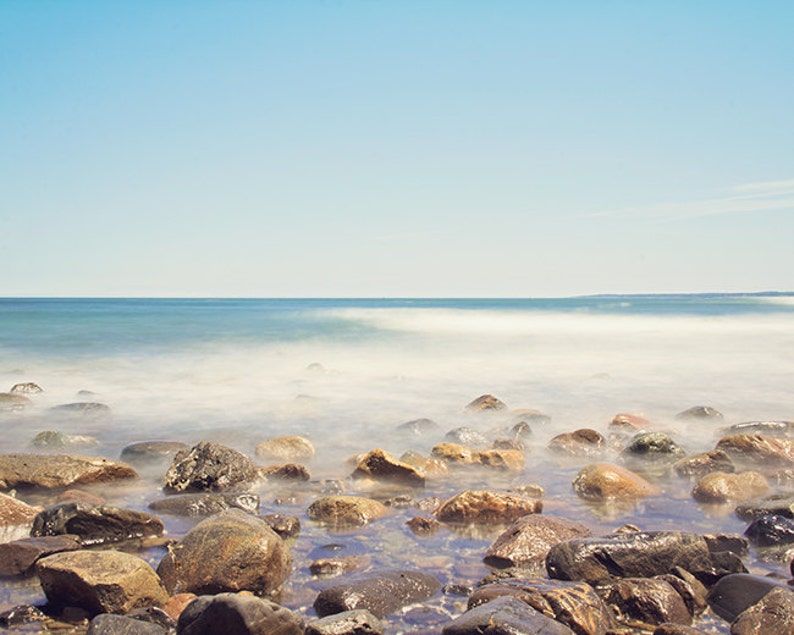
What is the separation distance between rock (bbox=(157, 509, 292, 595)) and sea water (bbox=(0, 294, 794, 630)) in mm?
253

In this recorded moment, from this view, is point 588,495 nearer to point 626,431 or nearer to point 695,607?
point 695,607

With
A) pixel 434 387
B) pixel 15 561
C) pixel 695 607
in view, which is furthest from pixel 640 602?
pixel 434 387

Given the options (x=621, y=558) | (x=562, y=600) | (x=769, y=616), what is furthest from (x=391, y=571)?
(x=769, y=616)

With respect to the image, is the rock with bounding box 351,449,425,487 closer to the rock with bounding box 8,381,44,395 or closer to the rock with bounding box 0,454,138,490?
the rock with bounding box 0,454,138,490

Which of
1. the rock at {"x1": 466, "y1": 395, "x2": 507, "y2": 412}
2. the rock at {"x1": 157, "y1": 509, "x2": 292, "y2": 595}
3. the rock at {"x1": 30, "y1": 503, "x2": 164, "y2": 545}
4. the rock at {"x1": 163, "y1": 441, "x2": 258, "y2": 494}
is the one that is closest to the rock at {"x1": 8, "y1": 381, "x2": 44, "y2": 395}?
the rock at {"x1": 163, "y1": 441, "x2": 258, "y2": 494}

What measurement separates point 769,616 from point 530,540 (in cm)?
183

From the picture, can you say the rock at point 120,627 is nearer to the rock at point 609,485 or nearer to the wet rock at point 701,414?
the rock at point 609,485

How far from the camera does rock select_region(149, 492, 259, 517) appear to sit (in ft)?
21.7

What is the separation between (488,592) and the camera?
4398 millimetres

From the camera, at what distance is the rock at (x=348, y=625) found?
389 centimetres

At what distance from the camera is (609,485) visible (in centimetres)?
743

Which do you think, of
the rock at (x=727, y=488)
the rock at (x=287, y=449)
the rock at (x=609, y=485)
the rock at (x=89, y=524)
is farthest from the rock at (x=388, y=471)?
Answer: the rock at (x=727, y=488)

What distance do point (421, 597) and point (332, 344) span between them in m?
28.2

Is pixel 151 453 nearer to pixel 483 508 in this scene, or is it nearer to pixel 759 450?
pixel 483 508
